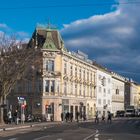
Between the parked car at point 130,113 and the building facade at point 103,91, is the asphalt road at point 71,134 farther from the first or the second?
the parked car at point 130,113

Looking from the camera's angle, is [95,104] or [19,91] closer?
[19,91]

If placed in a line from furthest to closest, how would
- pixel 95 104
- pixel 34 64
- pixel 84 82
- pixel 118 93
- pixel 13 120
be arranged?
1. pixel 118 93
2. pixel 95 104
3. pixel 84 82
4. pixel 13 120
5. pixel 34 64

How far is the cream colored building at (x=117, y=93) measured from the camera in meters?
153

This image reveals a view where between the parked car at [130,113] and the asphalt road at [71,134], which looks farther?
the parked car at [130,113]

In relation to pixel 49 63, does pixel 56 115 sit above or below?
below

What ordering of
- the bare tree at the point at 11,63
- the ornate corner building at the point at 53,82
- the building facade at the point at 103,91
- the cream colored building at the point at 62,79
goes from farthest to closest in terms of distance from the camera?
the building facade at the point at 103,91 < the cream colored building at the point at 62,79 < the ornate corner building at the point at 53,82 < the bare tree at the point at 11,63

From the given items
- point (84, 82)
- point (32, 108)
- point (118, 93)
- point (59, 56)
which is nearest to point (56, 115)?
point (32, 108)

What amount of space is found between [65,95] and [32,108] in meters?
8.57

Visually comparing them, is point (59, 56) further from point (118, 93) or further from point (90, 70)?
point (118, 93)

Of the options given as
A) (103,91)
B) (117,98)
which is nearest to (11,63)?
(103,91)

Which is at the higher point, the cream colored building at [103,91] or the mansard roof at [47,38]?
the mansard roof at [47,38]

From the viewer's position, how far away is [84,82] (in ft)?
366

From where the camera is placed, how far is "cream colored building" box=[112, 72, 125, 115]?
15323 centimetres

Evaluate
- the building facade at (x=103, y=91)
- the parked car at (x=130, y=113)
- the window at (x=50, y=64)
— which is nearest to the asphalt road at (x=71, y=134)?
the window at (x=50, y=64)
